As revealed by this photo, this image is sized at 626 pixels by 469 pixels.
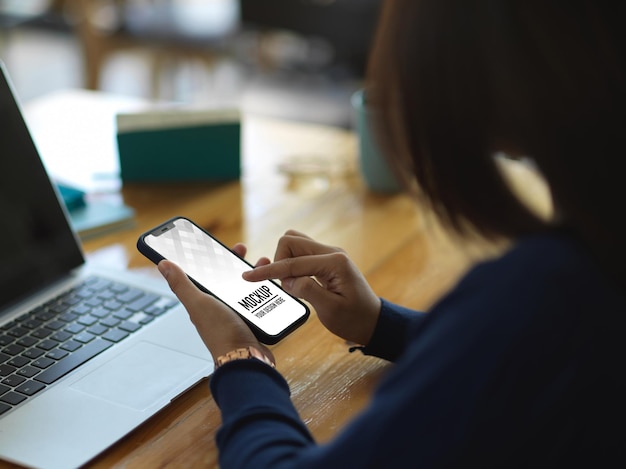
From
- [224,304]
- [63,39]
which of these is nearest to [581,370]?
[224,304]

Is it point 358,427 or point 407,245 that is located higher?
point 358,427

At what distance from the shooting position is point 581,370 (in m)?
0.54

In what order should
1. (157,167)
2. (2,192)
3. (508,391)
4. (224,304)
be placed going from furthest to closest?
(157,167) → (2,192) → (224,304) → (508,391)

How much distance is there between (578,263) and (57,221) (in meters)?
0.69

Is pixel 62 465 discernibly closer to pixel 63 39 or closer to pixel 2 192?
pixel 2 192

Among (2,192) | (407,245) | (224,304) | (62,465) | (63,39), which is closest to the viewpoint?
(62,465)

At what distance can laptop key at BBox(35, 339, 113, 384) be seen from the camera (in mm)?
790

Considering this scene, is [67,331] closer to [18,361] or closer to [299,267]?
[18,361]

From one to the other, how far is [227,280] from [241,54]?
305 centimetres

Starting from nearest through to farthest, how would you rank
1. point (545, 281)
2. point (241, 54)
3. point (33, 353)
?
point (545, 281), point (33, 353), point (241, 54)

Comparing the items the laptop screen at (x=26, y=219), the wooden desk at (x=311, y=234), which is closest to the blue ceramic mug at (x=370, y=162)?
the wooden desk at (x=311, y=234)

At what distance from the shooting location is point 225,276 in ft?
2.84

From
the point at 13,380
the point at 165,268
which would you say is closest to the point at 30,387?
the point at 13,380

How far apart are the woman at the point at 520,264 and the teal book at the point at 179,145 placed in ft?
2.44
